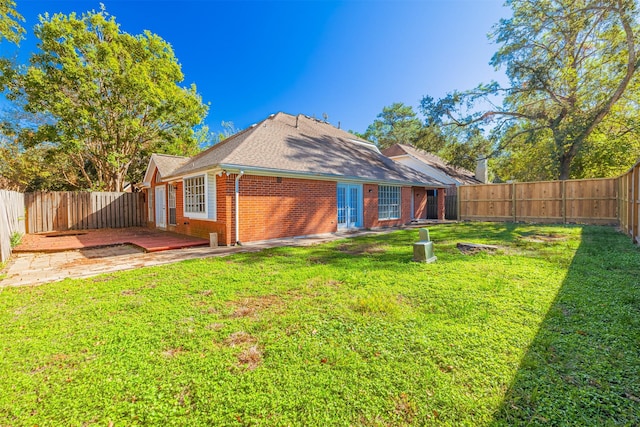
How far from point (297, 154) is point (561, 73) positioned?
54.7 feet

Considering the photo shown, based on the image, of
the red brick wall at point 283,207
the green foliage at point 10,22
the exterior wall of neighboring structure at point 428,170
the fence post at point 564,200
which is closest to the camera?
the red brick wall at point 283,207

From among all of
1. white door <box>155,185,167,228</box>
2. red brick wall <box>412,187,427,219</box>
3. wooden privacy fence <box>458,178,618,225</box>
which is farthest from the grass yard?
red brick wall <box>412,187,427,219</box>

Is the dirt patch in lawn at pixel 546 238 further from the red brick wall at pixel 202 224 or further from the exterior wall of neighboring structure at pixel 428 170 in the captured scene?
the exterior wall of neighboring structure at pixel 428 170

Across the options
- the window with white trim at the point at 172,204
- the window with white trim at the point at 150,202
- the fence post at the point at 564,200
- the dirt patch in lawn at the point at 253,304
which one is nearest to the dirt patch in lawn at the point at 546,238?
the fence post at the point at 564,200

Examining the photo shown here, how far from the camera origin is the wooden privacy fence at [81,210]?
13.0 m

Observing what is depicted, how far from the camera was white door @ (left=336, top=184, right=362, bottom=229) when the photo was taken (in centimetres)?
1225

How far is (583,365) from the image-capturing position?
7.95ft

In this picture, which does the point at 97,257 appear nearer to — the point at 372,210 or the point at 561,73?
the point at 372,210

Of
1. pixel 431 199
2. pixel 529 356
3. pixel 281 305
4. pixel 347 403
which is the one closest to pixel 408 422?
pixel 347 403

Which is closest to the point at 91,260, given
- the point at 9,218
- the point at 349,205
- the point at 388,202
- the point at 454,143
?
the point at 9,218

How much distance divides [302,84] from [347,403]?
915 inches

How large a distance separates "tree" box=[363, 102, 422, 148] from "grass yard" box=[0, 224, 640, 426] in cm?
3494

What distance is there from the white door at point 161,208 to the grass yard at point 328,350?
28.1 ft

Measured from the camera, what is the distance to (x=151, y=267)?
6.18 metres
